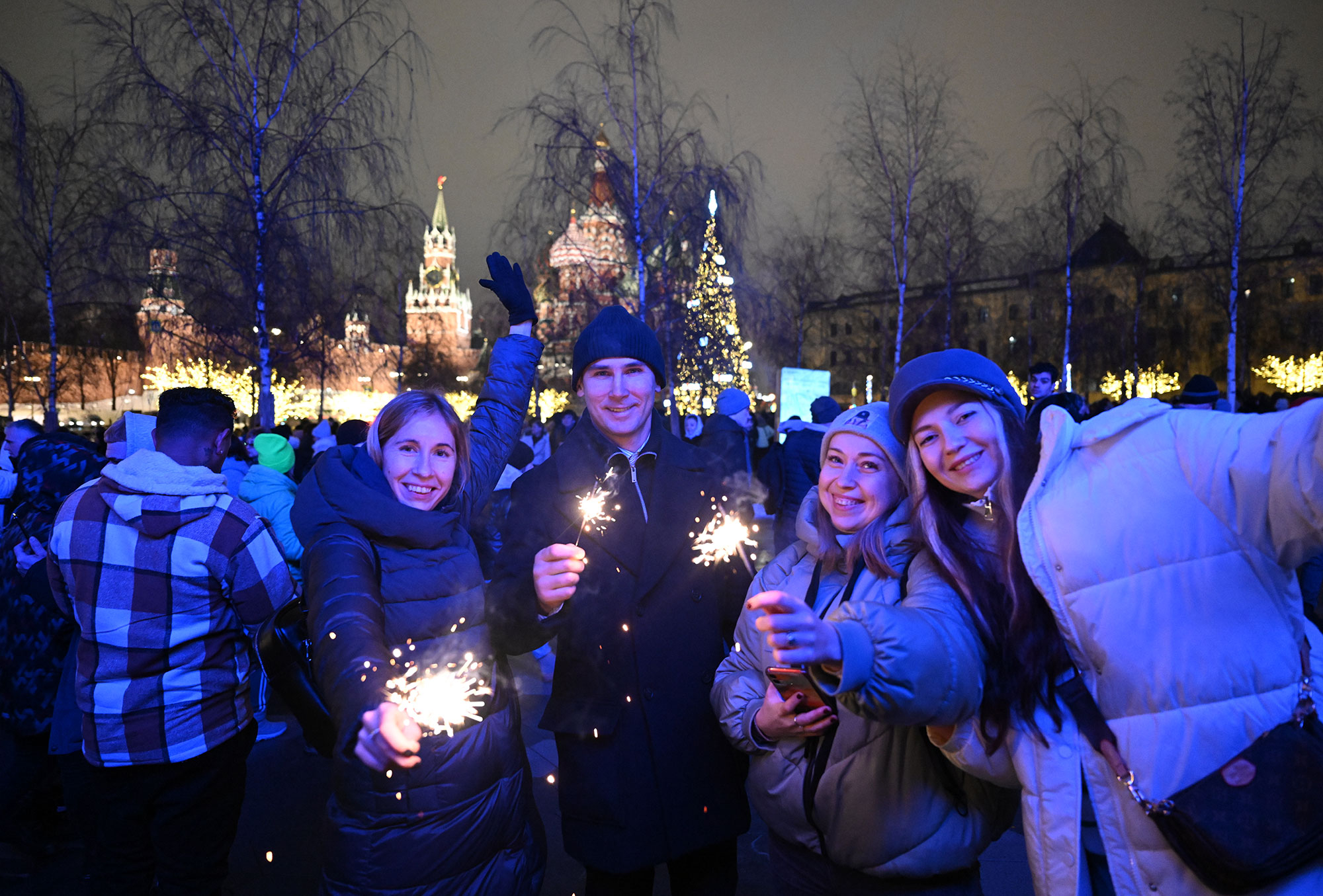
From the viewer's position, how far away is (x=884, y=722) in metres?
1.43

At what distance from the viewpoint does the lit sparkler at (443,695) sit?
2.06 m

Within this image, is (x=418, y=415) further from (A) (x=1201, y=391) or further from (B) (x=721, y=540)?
(A) (x=1201, y=391)

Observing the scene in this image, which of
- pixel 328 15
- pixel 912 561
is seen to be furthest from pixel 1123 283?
pixel 912 561

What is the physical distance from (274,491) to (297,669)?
12.4 ft

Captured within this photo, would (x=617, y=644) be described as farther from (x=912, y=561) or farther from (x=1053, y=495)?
(x=1053, y=495)

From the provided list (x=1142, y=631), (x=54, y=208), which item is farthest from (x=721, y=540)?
(x=54, y=208)

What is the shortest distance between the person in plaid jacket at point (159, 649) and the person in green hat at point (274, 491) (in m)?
2.49

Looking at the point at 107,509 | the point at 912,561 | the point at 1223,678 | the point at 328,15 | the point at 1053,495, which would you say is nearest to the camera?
the point at 1223,678

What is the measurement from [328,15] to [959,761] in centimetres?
1268

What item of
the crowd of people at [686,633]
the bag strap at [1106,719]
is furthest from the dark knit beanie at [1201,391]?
the bag strap at [1106,719]

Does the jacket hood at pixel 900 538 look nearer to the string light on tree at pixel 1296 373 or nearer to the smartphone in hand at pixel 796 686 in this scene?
the smartphone in hand at pixel 796 686

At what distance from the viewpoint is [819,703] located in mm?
1978

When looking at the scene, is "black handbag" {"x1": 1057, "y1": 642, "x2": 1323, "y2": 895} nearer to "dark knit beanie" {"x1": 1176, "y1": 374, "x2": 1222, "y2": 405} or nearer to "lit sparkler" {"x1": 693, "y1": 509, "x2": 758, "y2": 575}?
"lit sparkler" {"x1": 693, "y1": 509, "x2": 758, "y2": 575}

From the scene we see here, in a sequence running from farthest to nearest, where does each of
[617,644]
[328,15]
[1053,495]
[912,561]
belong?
[328,15] → [617,644] → [912,561] → [1053,495]
